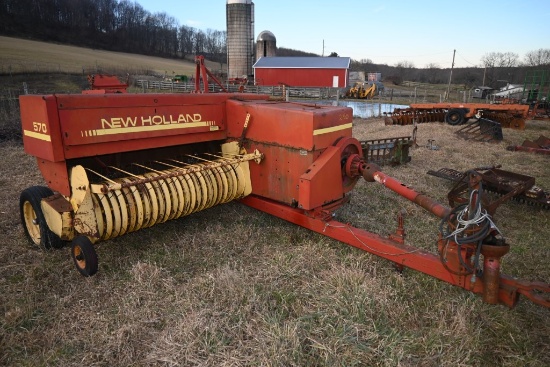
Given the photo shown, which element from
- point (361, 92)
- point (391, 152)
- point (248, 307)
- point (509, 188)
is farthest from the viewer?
point (361, 92)

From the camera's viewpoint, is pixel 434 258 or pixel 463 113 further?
pixel 463 113

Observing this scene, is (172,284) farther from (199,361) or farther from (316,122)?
(316,122)

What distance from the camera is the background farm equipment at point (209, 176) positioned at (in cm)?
276

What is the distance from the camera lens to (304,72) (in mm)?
33781

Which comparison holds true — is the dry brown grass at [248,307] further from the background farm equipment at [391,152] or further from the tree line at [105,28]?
the tree line at [105,28]

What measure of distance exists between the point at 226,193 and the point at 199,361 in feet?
6.98

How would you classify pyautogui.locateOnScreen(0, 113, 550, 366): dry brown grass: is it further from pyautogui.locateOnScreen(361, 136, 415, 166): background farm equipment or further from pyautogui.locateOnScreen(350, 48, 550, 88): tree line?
pyautogui.locateOnScreen(350, 48, 550, 88): tree line

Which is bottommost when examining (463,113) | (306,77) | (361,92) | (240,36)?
(463,113)

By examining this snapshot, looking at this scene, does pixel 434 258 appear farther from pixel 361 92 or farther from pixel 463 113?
pixel 361 92

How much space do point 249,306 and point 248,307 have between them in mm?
12

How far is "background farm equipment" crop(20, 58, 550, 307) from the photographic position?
2.76m

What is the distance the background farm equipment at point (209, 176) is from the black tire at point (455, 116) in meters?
10.7

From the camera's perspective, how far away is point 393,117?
1388 centimetres

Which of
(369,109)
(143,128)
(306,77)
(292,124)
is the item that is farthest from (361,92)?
(143,128)
